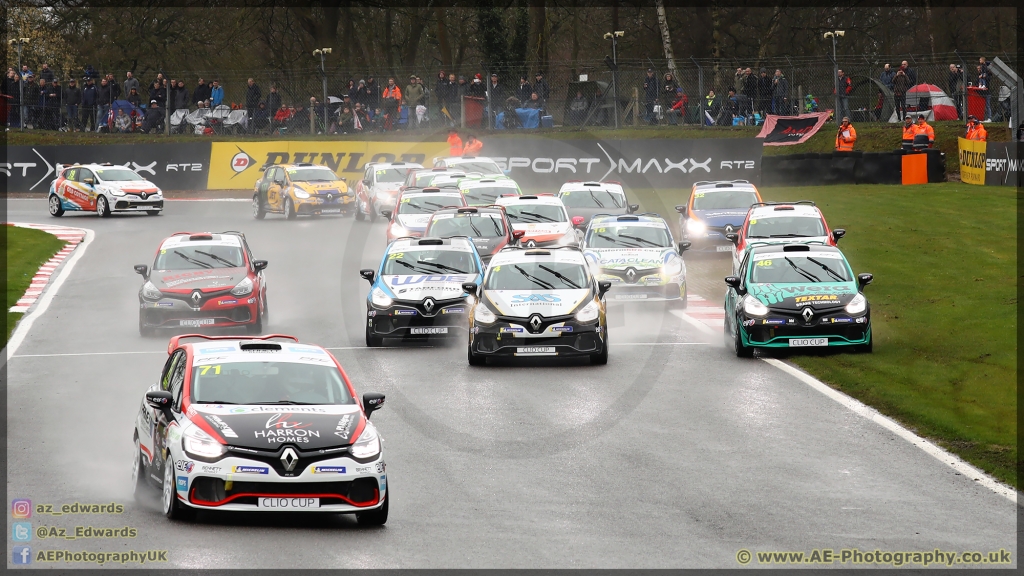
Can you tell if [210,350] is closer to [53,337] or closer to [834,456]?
[834,456]

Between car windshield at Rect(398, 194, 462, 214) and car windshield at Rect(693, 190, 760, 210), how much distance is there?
5.47 metres

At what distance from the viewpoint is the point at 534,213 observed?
2997 cm

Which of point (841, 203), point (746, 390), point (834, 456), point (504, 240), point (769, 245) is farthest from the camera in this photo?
point (841, 203)

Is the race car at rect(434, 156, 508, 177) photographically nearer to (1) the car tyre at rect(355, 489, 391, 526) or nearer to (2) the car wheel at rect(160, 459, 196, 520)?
(1) the car tyre at rect(355, 489, 391, 526)

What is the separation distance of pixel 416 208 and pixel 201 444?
21494 millimetres

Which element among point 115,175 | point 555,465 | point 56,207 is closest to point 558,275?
point 555,465

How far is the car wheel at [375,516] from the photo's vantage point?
10617 mm

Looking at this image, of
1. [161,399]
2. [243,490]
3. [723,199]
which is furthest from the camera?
[723,199]

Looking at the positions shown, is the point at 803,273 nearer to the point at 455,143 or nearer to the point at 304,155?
the point at 455,143

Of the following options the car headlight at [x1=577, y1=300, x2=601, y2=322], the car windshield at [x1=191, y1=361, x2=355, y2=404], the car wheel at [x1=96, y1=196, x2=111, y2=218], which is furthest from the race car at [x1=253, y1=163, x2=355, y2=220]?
the car windshield at [x1=191, y1=361, x2=355, y2=404]

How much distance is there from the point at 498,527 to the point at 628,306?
14503mm

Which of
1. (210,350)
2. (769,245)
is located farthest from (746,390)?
(210,350)

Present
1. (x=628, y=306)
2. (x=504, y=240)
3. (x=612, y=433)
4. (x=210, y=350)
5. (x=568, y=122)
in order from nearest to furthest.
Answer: (x=210, y=350) < (x=612, y=433) < (x=628, y=306) < (x=504, y=240) < (x=568, y=122)

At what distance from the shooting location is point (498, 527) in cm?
1074
